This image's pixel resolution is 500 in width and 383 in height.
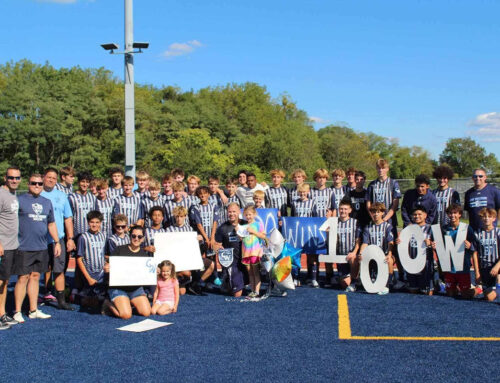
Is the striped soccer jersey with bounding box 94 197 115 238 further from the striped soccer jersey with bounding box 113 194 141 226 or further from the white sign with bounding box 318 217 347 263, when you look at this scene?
the white sign with bounding box 318 217 347 263

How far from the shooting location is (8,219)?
19.9ft

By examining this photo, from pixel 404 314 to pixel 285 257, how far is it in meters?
1.94

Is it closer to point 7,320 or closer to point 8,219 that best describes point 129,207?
point 8,219

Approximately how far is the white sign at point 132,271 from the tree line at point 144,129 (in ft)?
97.6

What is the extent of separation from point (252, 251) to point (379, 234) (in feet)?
6.74

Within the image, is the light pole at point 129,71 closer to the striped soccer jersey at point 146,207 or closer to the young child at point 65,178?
the young child at point 65,178

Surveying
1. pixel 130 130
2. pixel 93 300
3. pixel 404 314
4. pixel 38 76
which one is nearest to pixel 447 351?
pixel 404 314

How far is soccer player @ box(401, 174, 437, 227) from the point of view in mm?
7828

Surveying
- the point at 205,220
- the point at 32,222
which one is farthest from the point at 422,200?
the point at 32,222

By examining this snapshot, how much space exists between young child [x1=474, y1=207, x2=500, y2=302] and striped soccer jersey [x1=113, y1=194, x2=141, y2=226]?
5.11m

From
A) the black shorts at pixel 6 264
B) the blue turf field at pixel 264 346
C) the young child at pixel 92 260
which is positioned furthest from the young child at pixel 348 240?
the black shorts at pixel 6 264

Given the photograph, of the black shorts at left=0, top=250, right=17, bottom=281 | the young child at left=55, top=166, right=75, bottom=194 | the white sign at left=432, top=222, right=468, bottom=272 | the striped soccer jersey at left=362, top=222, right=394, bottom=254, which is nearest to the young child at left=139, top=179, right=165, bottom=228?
the young child at left=55, top=166, right=75, bottom=194

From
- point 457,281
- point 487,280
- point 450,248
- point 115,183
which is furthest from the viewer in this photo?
point 115,183

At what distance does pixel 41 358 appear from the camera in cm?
500
